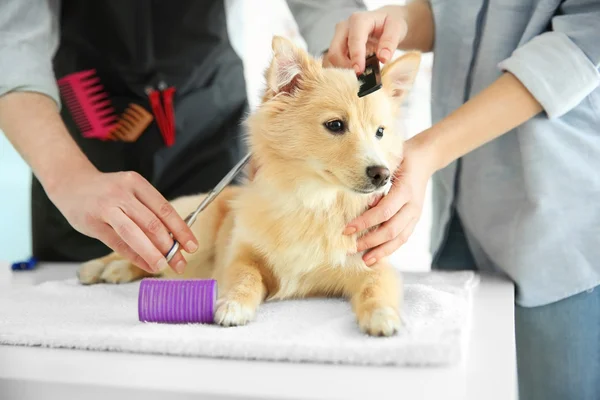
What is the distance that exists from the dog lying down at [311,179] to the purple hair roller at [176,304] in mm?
56

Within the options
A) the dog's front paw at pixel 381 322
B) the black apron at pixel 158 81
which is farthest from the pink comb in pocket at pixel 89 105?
the dog's front paw at pixel 381 322

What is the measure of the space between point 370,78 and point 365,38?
0.11m

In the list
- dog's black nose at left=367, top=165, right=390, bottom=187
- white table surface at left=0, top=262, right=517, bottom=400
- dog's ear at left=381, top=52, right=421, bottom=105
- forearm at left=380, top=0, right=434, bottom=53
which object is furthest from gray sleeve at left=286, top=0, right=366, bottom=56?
white table surface at left=0, top=262, right=517, bottom=400

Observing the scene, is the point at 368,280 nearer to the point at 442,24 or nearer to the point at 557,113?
the point at 557,113

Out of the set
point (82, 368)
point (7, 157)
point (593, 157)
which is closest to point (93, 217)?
point (82, 368)

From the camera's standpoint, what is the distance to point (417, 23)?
1.31m

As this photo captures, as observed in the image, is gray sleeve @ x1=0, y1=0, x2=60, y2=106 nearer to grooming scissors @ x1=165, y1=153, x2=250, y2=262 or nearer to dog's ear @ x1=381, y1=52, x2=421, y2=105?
grooming scissors @ x1=165, y1=153, x2=250, y2=262

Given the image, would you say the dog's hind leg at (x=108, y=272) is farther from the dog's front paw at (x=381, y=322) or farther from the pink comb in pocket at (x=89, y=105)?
the dog's front paw at (x=381, y=322)

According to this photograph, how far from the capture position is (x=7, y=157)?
1.54 metres

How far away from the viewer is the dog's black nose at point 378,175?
0.96 m

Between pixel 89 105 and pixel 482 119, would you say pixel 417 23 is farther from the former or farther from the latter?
pixel 89 105

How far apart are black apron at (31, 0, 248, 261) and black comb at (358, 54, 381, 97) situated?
623mm

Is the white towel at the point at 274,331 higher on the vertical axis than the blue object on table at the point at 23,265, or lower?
higher

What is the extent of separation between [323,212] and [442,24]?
0.53 meters
